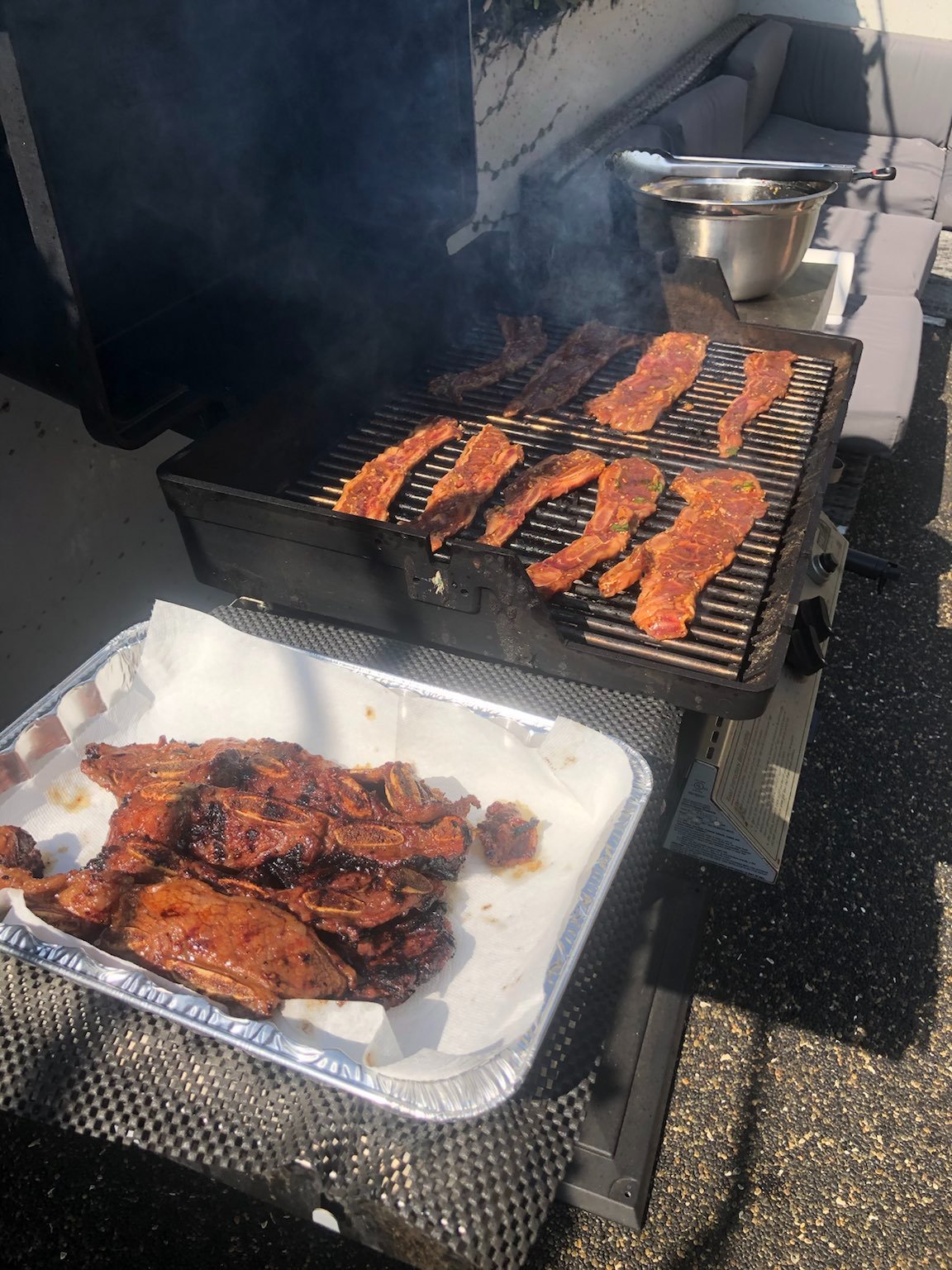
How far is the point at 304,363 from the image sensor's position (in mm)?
3533

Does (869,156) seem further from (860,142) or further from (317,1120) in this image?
(317,1120)

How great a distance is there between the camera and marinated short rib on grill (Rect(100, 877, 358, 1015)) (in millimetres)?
1729

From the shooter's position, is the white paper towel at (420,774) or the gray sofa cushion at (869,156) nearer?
the white paper towel at (420,774)

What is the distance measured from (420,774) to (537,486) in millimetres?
1428

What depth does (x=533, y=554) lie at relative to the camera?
308 centimetres

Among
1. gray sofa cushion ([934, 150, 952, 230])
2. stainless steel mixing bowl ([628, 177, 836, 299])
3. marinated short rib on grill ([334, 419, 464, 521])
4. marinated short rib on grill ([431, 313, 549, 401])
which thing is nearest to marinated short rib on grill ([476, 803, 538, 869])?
marinated short rib on grill ([334, 419, 464, 521])

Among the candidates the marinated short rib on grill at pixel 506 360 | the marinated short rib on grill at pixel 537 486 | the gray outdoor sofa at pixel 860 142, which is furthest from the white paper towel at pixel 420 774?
the gray outdoor sofa at pixel 860 142

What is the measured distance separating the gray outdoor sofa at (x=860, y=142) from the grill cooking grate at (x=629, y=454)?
5.73 ft

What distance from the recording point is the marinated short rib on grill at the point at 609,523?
9.39 feet

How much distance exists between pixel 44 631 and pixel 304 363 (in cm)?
154

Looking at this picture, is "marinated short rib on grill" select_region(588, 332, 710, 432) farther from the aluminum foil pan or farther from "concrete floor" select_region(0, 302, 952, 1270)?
the aluminum foil pan

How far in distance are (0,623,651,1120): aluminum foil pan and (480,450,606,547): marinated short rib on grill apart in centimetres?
124

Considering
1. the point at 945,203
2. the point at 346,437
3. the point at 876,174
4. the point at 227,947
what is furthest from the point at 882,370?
the point at 227,947

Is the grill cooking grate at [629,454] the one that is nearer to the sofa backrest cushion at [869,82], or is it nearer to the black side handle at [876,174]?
the black side handle at [876,174]
